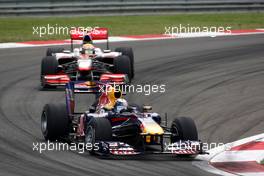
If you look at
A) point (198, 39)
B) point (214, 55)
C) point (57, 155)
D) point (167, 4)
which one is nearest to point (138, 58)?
point (214, 55)

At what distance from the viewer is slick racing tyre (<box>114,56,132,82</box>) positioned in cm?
2277

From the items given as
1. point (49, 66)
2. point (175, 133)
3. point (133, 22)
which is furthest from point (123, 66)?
point (133, 22)

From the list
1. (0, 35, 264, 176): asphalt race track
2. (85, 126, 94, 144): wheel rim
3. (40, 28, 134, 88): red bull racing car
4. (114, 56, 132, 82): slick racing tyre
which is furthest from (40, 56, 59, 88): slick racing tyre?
(85, 126, 94, 144): wheel rim

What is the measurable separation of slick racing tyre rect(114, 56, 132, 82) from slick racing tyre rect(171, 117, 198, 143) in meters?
8.27

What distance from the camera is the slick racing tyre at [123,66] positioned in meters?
22.8

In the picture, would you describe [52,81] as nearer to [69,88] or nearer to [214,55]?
[69,88]

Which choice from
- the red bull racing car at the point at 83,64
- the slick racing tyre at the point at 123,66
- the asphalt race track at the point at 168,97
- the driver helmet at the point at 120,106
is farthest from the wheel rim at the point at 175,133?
the slick racing tyre at the point at 123,66

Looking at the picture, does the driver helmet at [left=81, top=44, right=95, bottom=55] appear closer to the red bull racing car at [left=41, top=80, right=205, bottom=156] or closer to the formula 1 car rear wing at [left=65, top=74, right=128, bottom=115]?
the formula 1 car rear wing at [left=65, top=74, right=128, bottom=115]

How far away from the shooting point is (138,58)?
1107 inches

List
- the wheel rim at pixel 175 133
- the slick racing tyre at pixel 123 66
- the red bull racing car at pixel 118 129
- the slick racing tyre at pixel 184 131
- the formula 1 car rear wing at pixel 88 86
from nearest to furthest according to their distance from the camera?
1. the red bull racing car at pixel 118 129
2. the slick racing tyre at pixel 184 131
3. the wheel rim at pixel 175 133
4. the formula 1 car rear wing at pixel 88 86
5. the slick racing tyre at pixel 123 66

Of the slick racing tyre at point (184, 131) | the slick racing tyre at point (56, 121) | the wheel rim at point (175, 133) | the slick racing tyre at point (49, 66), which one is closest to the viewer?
the slick racing tyre at point (184, 131)

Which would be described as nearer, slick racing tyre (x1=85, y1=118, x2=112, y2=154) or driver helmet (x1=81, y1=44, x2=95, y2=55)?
slick racing tyre (x1=85, y1=118, x2=112, y2=154)

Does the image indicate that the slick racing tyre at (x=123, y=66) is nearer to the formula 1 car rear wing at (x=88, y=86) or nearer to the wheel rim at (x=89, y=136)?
the formula 1 car rear wing at (x=88, y=86)

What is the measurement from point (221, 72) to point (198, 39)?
27.4 ft
